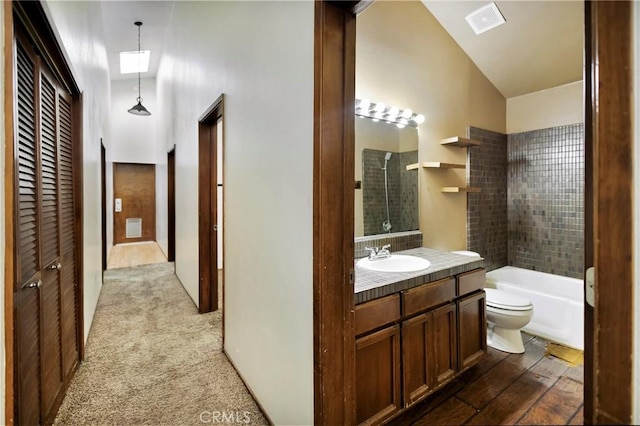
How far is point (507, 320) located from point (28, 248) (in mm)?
2708

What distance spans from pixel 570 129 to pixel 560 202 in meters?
0.69

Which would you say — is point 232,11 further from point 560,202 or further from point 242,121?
point 560,202

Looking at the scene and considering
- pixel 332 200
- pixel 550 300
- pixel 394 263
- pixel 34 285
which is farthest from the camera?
pixel 550 300

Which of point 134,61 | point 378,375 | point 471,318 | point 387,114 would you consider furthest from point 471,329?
point 134,61

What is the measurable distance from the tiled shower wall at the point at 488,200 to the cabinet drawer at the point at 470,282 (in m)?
1.06

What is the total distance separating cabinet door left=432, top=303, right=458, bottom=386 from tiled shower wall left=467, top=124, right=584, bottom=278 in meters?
1.42

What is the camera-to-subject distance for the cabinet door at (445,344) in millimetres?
1731

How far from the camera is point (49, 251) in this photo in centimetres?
154

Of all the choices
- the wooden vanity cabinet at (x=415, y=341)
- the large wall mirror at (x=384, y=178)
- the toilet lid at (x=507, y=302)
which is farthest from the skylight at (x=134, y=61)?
the toilet lid at (x=507, y=302)

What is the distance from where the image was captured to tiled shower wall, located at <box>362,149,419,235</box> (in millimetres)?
2412

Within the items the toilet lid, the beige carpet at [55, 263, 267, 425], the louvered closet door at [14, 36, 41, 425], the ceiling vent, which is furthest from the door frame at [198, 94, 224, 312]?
the toilet lid

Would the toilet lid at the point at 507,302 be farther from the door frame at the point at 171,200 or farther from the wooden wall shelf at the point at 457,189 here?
the door frame at the point at 171,200

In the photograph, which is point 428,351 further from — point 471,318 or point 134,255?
point 134,255

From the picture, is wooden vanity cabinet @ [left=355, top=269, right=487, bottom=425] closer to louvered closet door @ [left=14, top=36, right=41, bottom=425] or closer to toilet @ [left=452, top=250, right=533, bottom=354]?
toilet @ [left=452, top=250, right=533, bottom=354]
